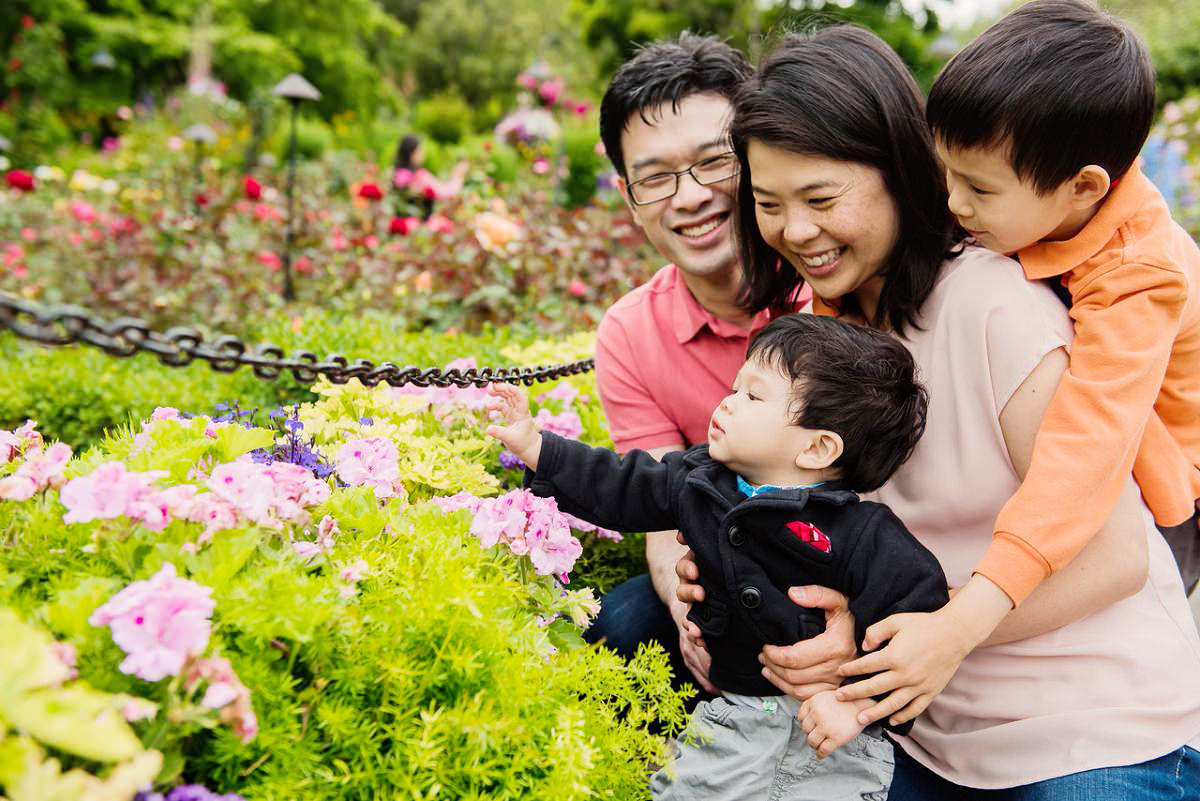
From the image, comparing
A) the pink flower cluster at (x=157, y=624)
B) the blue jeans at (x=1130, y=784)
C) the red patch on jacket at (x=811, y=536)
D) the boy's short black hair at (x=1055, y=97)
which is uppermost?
the boy's short black hair at (x=1055, y=97)

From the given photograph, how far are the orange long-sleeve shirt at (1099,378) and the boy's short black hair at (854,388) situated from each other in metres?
0.23

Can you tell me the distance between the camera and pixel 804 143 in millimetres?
1778

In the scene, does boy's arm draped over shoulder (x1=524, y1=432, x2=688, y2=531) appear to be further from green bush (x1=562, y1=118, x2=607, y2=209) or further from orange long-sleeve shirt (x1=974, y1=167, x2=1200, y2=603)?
green bush (x1=562, y1=118, x2=607, y2=209)

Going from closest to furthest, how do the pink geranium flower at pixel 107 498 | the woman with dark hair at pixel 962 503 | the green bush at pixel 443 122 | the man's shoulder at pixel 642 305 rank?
the pink geranium flower at pixel 107 498, the woman with dark hair at pixel 962 503, the man's shoulder at pixel 642 305, the green bush at pixel 443 122

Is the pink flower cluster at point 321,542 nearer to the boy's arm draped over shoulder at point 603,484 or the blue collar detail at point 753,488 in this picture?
the boy's arm draped over shoulder at point 603,484

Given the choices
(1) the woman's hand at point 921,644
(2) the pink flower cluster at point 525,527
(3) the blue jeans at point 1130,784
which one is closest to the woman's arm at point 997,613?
(1) the woman's hand at point 921,644

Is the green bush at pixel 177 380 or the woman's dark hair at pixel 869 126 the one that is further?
the green bush at pixel 177 380

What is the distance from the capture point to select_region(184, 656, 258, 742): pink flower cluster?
42.4 inches

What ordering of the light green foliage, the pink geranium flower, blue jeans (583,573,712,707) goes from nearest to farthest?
the light green foliage, the pink geranium flower, blue jeans (583,573,712,707)

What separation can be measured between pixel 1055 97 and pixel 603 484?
3.38ft

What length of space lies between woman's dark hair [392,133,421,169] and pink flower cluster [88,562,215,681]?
6.14 metres

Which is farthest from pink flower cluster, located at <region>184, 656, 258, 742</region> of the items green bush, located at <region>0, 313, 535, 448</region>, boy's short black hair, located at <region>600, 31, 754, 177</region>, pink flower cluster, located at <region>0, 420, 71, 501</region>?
green bush, located at <region>0, 313, 535, 448</region>

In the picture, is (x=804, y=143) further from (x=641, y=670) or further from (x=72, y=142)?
(x=72, y=142)

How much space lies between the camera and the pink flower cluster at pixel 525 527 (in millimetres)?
1607
